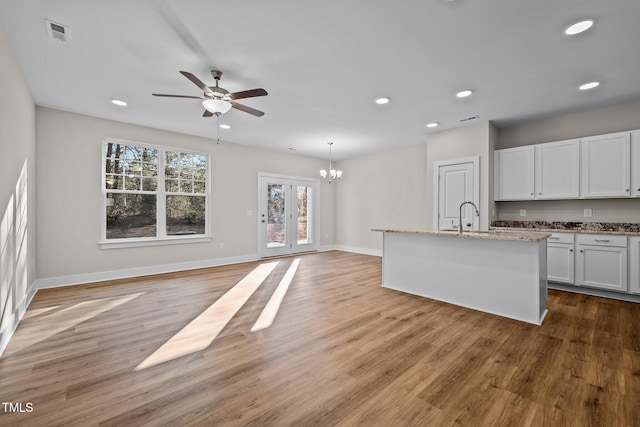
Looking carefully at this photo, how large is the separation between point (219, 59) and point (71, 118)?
129 inches

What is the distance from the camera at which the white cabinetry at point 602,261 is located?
12.0 feet

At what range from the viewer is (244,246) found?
647cm

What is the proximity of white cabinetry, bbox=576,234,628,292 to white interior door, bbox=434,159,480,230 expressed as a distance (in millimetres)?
1383

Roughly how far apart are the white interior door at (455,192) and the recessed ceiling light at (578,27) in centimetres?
251

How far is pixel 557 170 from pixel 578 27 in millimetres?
2602

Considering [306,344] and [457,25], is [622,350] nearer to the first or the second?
[306,344]

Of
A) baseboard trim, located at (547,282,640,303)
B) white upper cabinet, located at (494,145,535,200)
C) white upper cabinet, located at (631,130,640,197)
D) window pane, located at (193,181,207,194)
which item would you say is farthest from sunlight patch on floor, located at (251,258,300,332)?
white upper cabinet, located at (631,130,640,197)

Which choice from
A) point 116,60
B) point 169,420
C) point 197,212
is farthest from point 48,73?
point 169,420

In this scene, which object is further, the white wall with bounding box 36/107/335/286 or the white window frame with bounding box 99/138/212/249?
the white window frame with bounding box 99/138/212/249

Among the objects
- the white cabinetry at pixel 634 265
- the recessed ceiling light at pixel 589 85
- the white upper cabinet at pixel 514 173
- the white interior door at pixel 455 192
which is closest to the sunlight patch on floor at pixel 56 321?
the white interior door at pixel 455 192

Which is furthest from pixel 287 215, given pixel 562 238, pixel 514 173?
pixel 562 238

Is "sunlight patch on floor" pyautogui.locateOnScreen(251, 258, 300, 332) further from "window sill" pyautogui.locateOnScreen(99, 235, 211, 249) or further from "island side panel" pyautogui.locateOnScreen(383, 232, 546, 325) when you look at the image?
"window sill" pyautogui.locateOnScreen(99, 235, 211, 249)

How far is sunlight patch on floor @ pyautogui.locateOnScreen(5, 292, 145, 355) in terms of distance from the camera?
251 cm

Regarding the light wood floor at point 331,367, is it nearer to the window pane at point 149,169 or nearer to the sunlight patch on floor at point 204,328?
the sunlight patch on floor at point 204,328
